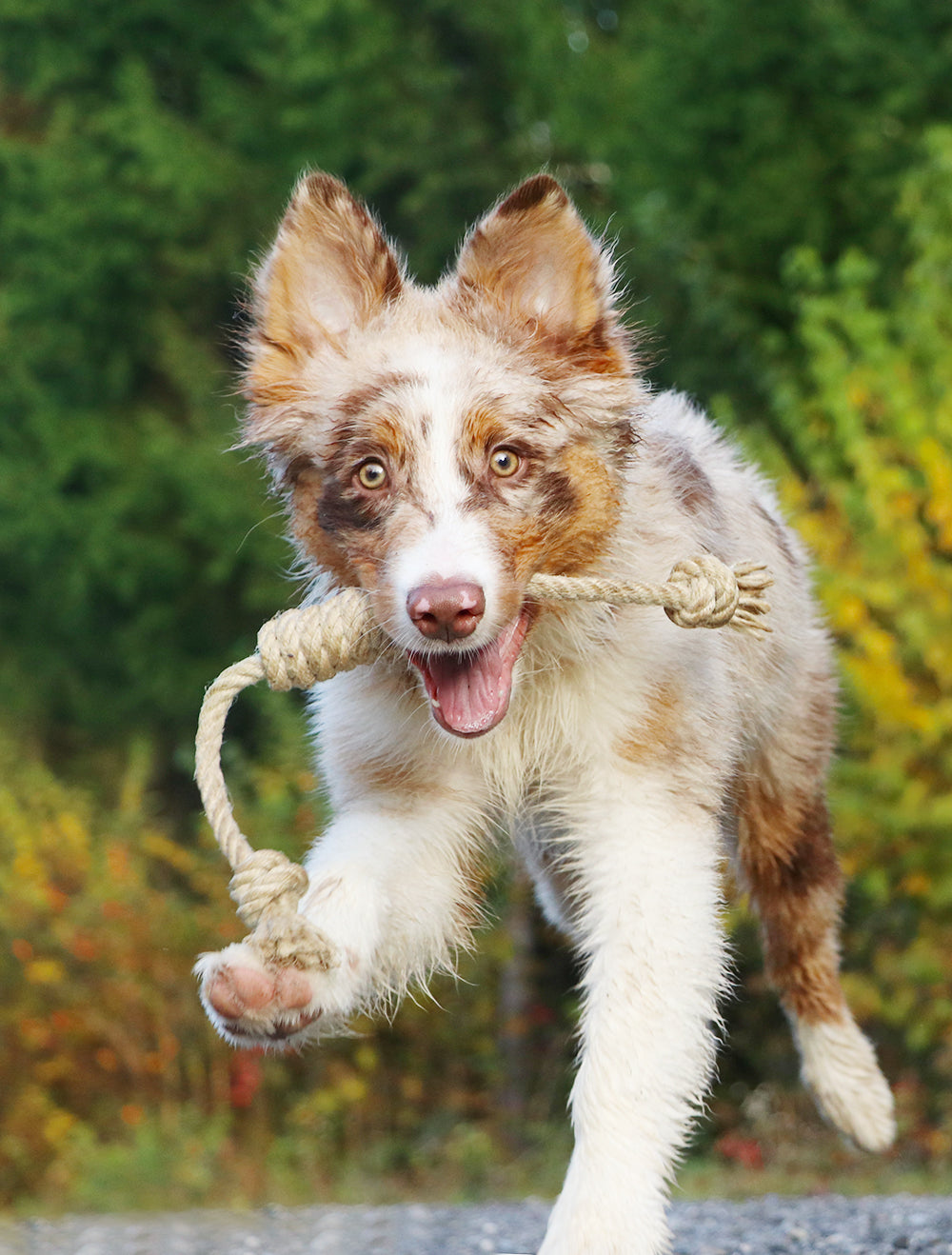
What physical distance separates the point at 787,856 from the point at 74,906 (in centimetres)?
588

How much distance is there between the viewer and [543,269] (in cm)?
401

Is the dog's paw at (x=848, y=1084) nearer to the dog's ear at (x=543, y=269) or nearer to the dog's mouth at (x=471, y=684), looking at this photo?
the dog's mouth at (x=471, y=684)

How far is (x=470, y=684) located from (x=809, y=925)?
2.09 metres

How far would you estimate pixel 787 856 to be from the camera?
5188 millimetres

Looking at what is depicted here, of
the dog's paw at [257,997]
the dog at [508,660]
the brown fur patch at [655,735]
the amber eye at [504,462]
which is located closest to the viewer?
the dog's paw at [257,997]

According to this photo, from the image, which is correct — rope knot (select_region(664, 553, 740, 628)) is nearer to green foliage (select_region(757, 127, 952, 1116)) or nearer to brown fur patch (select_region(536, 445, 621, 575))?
brown fur patch (select_region(536, 445, 621, 575))

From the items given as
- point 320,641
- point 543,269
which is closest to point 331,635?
point 320,641

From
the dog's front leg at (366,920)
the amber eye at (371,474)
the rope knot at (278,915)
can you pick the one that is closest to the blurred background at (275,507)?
the amber eye at (371,474)

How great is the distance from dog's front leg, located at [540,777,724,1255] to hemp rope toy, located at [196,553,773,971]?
45 centimetres

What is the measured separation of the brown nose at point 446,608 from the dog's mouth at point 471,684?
0.21m

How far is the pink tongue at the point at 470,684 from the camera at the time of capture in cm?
363

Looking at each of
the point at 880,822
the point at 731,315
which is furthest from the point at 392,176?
→ the point at 880,822

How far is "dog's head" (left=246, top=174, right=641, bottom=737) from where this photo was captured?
11.7ft

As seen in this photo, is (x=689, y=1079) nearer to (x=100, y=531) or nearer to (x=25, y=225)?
(x=100, y=531)
